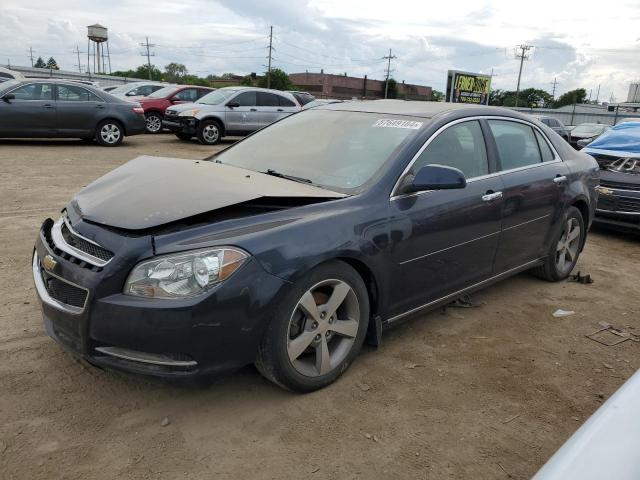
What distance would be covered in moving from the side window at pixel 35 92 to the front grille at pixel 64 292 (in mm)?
10679

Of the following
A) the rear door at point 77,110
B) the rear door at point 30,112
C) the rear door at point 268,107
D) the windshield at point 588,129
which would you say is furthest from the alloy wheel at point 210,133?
the windshield at point 588,129

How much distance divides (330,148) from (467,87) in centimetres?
3106

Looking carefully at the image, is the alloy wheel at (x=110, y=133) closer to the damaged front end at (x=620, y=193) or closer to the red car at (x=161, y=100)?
the red car at (x=161, y=100)

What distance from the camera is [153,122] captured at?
55.6ft

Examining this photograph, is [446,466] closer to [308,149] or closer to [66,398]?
[66,398]

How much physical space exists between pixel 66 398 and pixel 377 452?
1.63 metres

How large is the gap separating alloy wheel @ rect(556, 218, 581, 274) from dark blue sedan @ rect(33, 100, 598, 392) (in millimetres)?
558

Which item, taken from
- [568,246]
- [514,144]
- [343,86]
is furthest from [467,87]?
[343,86]

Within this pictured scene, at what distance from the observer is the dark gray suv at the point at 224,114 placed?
14.6 m

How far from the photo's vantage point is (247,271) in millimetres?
2623

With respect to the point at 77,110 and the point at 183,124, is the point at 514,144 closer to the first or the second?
the point at 77,110

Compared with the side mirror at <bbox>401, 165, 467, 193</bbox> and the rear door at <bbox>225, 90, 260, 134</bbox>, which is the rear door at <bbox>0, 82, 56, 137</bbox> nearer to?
the rear door at <bbox>225, 90, 260, 134</bbox>

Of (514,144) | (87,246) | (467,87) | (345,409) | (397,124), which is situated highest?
(467,87)

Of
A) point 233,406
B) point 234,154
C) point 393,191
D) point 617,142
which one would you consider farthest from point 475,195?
point 617,142
